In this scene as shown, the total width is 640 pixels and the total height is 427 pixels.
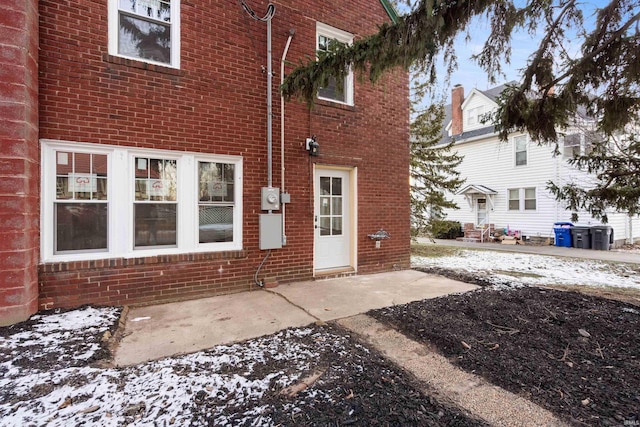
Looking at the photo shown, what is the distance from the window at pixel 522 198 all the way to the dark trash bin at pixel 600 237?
246 cm

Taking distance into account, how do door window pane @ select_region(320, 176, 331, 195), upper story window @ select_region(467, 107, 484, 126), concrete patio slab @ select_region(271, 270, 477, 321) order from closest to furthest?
concrete patio slab @ select_region(271, 270, 477, 321)
door window pane @ select_region(320, 176, 331, 195)
upper story window @ select_region(467, 107, 484, 126)

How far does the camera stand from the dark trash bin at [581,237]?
12398 mm

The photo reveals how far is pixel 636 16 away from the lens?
3.71m

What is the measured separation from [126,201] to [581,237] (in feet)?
50.6

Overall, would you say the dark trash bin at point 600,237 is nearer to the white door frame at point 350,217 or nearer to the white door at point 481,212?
the white door at point 481,212

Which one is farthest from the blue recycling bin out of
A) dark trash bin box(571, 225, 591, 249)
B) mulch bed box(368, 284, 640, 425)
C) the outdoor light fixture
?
the outdoor light fixture

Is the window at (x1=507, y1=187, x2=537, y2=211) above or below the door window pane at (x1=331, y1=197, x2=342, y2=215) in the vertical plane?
above

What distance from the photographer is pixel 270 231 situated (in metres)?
5.19

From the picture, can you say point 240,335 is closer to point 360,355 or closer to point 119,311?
point 360,355

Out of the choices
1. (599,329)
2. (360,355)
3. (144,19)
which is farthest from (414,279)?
(144,19)

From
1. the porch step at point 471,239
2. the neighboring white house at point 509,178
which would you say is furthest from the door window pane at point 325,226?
the porch step at point 471,239

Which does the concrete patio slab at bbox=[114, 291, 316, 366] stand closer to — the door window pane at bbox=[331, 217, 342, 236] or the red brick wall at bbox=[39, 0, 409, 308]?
the red brick wall at bbox=[39, 0, 409, 308]

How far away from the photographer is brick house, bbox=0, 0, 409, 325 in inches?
145

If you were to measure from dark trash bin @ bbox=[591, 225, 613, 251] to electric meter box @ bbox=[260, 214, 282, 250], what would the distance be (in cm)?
1334
